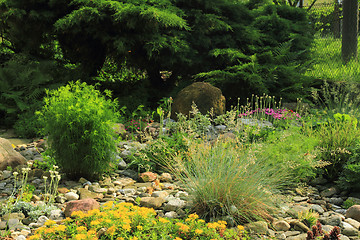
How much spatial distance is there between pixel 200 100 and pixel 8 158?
3176mm

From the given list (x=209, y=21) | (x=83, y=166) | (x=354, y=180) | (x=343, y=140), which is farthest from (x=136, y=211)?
(x=209, y=21)

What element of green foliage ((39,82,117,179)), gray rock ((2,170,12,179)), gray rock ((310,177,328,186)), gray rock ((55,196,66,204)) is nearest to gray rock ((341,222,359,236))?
gray rock ((310,177,328,186))

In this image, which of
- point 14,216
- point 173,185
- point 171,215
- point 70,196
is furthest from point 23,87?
point 171,215

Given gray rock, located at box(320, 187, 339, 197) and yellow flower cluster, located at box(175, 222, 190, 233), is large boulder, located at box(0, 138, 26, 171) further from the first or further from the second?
gray rock, located at box(320, 187, 339, 197)

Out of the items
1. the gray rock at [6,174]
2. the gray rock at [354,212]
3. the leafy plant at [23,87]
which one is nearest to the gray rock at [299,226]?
the gray rock at [354,212]

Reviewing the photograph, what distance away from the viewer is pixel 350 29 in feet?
35.2

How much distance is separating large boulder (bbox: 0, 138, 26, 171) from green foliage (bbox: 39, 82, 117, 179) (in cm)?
78

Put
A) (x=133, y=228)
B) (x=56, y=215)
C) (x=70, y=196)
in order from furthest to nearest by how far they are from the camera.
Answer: (x=70, y=196) → (x=56, y=215) → (x=133, y=228)

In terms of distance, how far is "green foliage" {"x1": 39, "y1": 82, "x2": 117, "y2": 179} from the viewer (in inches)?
159

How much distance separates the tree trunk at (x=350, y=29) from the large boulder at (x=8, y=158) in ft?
30.6

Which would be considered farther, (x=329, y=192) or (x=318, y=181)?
(x=318, y=181)

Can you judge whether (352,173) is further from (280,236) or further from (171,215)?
(171,215)

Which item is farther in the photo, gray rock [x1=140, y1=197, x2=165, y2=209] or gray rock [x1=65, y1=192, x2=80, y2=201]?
gray rock [x1=65, y1=192, x2=80, y2=201]

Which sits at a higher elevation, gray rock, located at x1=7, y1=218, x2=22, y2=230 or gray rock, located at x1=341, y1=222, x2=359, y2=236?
gray rock, located at x1=7, y1=218, x2=22, y2=230
